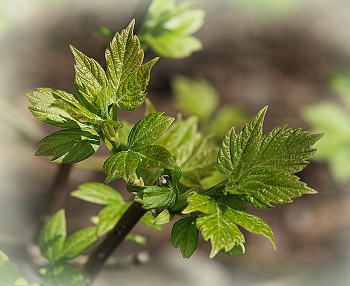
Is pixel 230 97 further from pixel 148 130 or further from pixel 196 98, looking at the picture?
pixel 148 130

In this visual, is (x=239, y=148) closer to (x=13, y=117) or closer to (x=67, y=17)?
(x=13, y=117)

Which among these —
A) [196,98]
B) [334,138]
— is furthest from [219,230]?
[334,138]

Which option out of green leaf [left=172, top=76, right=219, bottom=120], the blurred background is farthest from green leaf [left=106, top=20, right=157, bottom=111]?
green leaf [left=172, top=76, right=219, bottom=120]

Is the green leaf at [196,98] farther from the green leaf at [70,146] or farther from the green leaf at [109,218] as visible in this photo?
the green leaf at [70,146]

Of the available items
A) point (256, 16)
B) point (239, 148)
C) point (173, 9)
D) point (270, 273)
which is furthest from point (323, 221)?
point (239, 148)

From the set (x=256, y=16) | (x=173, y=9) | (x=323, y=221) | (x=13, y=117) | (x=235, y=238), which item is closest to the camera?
(x=235, y=238)

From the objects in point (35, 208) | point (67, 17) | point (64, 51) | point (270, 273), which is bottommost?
point (35, 208)

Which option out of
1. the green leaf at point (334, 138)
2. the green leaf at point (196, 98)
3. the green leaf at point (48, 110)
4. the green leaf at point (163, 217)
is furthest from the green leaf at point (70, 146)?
the green leaf at point (334, 138)
